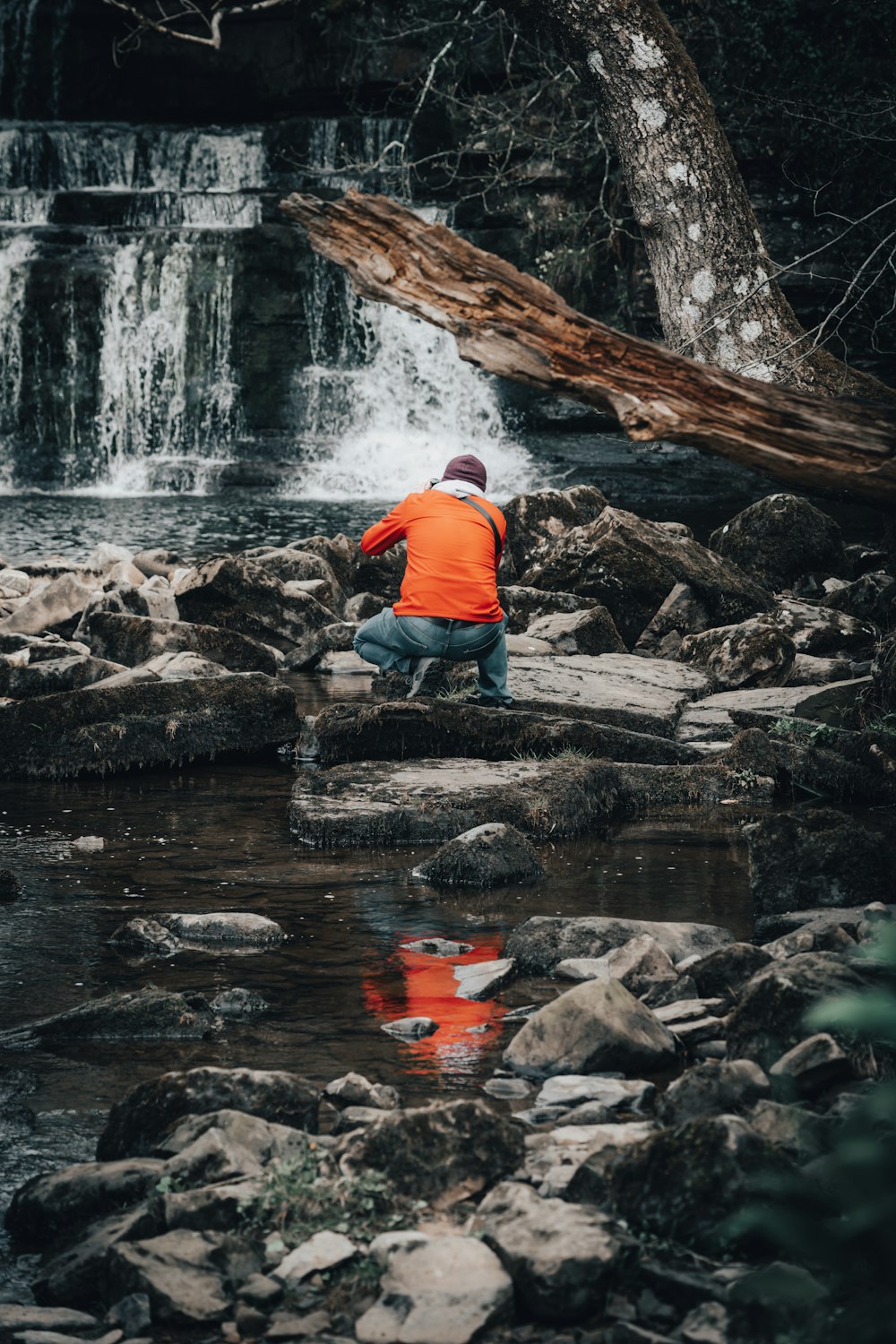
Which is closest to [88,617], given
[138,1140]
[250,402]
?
[138,1140]

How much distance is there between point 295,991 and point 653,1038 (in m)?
1.32

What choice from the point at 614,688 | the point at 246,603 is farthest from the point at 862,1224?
the point at 246,603

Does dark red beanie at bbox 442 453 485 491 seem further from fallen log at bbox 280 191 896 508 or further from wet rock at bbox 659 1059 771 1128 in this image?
wet rock at bbox 659 1059 771 1128

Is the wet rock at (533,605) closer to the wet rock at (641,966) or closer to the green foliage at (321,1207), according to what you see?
the wet rock at (641,966)

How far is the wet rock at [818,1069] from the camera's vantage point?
3.56m

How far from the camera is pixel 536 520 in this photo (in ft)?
44.7

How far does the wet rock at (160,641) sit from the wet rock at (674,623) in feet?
8.85

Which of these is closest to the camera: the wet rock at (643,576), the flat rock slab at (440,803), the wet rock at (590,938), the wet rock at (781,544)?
the wet rock at (590,938)

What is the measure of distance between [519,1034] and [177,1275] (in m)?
1.45

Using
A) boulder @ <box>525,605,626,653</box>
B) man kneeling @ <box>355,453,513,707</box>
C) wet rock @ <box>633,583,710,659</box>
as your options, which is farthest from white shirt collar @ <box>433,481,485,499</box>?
wet rock @ <box>633,583,710,659</box>

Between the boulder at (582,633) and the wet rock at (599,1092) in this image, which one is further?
the boulder at (582,633)

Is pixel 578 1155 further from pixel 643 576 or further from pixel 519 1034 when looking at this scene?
pixel 643 576

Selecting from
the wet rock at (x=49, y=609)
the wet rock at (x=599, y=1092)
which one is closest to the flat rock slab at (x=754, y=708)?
the wet rock at (x=599, y=1092)

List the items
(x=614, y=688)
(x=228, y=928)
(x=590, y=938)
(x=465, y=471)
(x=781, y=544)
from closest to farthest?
(x=590, y=938)
(x=228, y=928)
(x=465, y=471)
(x=614, y=688)
(x=781, y=544)
